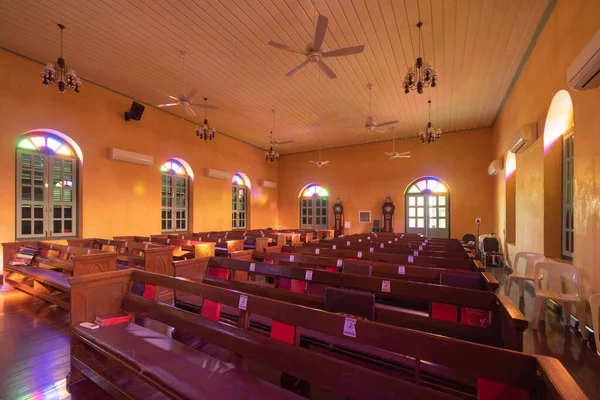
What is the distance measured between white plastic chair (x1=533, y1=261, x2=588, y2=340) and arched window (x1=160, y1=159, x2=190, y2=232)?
26.4 feet

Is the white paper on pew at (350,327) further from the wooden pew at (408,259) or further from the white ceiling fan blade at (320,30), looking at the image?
the white ceiling fan blade at (320,30)

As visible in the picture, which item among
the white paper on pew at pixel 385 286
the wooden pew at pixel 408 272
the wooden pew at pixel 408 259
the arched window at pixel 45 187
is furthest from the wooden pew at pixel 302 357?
the arched window at pixel 45 187

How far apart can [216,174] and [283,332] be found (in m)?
8.29

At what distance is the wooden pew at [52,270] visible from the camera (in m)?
3.43

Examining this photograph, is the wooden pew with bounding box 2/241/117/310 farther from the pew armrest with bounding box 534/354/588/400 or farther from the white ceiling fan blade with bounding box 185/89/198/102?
the pew armrest with bounding box 534/354/588/400

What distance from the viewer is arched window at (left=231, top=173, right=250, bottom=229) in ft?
35.0

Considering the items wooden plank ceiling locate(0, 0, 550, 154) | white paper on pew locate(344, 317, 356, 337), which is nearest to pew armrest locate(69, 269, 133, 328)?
white paper on pew locate(344, 317, 356, 337)

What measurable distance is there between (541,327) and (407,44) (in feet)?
14.0

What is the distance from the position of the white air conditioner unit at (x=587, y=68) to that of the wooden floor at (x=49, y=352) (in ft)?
7.64

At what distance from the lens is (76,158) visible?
20.6 ft

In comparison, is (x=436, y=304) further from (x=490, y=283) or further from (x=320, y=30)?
(x=320, y=30)

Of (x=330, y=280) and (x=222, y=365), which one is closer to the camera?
(x=222, y=365)

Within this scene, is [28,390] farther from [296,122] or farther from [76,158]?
[296,122]

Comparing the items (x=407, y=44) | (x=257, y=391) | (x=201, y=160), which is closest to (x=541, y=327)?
(x=257, y=391)
